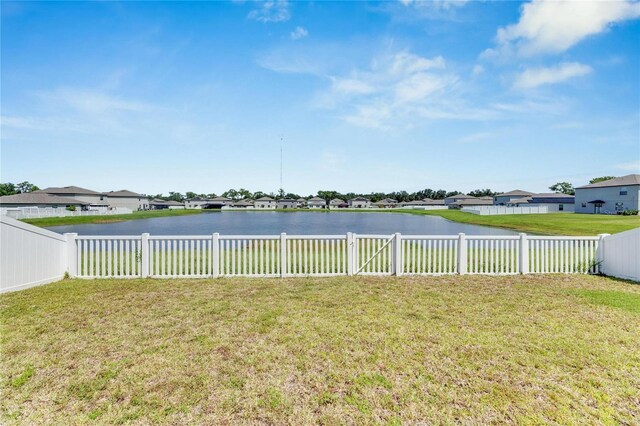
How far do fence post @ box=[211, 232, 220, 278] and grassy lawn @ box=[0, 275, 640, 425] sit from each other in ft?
5.24

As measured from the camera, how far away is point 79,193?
199 ft

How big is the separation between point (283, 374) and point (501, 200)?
89806 millimetres

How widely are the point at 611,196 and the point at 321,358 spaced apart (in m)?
60.3

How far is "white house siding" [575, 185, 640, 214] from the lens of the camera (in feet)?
139

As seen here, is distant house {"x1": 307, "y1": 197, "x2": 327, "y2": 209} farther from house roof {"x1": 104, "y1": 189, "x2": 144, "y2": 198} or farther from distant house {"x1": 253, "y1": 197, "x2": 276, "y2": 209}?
house roof {"x1": 104, "y1": 189, "x2": 144, "y2": 198}

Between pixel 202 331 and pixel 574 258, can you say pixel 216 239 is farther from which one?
pixel 574 258

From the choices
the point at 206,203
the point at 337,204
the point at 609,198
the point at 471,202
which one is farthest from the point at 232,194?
the point at 609,198

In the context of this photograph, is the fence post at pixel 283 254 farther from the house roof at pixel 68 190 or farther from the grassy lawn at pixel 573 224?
the house roof at pixel 68 190

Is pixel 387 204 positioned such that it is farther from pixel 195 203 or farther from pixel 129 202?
pixel 129 202

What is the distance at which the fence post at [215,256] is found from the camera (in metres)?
7.56

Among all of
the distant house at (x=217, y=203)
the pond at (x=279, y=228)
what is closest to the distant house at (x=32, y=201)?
the pond at (x=279, y=228)

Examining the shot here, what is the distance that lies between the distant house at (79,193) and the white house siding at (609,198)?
86.5 m

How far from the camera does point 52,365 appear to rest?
327cm

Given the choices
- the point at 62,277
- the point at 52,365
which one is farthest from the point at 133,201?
the point at 52,365
